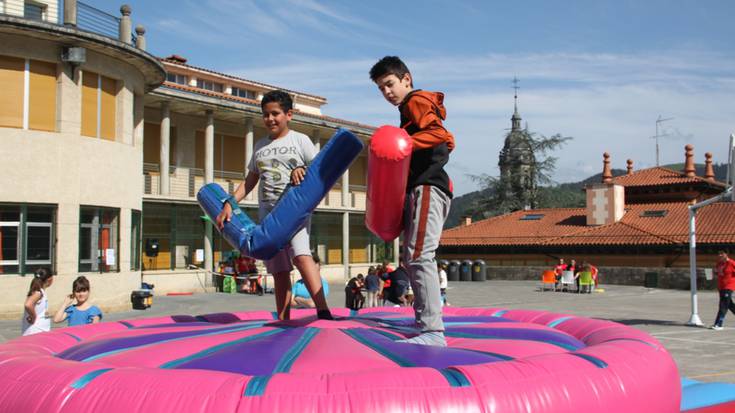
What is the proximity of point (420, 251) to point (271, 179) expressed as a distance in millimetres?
1517

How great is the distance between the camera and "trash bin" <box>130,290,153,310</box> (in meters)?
17.5

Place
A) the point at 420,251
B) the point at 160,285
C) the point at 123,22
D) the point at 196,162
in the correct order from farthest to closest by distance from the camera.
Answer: the point at 196,162 < the point at 160,285 < the point at 123,22 < the point at 420,251

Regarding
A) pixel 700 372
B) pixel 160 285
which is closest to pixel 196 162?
pixel 160 285

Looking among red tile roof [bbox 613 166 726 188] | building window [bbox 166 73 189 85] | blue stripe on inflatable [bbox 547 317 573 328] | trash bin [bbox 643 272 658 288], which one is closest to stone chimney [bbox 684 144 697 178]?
red tile roof [bbox 613 166 726 188]

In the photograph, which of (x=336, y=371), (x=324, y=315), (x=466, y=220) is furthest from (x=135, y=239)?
(x=466, y=220)

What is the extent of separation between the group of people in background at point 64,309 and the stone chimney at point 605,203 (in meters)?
33.5

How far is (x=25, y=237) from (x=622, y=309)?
1473 cm

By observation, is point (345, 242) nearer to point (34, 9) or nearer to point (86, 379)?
point (34, 9)

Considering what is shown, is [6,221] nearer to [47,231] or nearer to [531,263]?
[47,231]

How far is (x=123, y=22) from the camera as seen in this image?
18.0 metres

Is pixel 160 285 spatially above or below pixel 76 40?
below

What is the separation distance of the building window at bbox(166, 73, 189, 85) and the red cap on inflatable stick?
3360 cm

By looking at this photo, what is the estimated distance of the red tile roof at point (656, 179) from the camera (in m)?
38.8

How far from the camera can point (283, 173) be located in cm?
517
